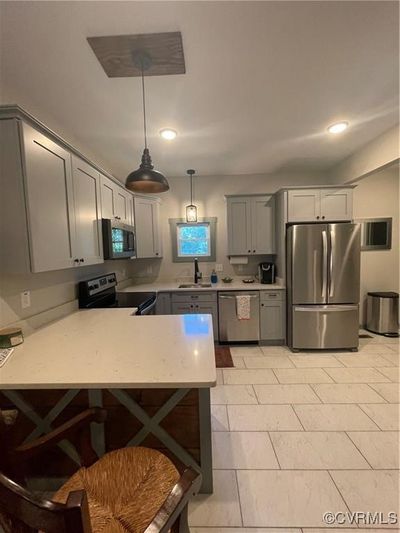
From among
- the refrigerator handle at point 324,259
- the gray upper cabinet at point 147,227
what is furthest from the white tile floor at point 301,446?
the gray upper cabinet at point 147,227

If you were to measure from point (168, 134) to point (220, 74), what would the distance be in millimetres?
949

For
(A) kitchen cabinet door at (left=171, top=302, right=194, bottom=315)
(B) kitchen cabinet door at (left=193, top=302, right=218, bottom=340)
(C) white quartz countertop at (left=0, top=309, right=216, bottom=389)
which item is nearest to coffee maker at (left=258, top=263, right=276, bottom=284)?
(B) kitchen cabinet door at (left=193, top=302, right=218, bottom=340)

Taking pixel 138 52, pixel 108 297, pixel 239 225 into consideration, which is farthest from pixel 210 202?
pixel 138 52

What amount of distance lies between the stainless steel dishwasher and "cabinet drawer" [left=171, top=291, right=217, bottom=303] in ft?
0.38

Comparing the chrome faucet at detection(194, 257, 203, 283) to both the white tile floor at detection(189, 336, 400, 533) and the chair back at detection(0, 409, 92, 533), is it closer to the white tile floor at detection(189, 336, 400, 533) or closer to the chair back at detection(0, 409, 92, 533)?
the white tile floor at detection(189, 336, 400, 533)

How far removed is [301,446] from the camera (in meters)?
1.79

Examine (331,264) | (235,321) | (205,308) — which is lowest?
(235,321)

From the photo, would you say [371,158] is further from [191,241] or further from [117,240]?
[117,240]

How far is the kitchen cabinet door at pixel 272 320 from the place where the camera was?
11.5ft

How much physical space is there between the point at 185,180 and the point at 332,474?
153 inches

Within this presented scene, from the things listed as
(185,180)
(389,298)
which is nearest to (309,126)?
(185,180)

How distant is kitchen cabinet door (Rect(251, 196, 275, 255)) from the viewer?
3766 mm

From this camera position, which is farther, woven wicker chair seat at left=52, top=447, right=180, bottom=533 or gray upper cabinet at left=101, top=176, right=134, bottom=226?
gray upper cabinet at left=101, top=176, right=134, bottom=226

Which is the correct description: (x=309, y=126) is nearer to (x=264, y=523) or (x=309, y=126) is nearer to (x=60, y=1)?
(x=60, y=1)
